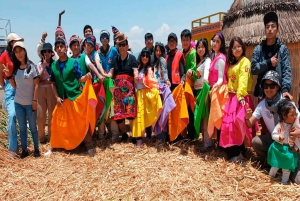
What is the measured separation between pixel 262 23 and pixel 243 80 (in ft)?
14.2

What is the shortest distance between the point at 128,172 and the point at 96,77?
81.1 inches

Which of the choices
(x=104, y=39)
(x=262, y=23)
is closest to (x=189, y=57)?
(x=104, y=39)

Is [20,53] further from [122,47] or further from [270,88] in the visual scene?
[270,88]

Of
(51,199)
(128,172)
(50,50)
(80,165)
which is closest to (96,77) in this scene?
(50,50)

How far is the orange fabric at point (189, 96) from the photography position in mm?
4375

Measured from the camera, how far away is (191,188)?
10.4 ft

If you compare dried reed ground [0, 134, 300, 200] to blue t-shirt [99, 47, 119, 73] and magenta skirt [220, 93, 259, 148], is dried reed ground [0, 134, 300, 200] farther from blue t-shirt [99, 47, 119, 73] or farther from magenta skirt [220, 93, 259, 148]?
blue t-shirt [99, 47, 119, 73]

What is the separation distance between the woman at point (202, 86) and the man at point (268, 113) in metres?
0.80

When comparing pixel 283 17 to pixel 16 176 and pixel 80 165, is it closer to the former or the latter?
pixel 80 165

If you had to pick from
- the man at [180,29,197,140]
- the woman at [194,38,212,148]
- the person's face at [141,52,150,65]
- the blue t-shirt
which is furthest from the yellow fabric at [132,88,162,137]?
the blue t-shirt

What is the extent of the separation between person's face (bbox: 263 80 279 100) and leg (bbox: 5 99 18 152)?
13.4ft

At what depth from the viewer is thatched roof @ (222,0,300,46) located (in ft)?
22.0

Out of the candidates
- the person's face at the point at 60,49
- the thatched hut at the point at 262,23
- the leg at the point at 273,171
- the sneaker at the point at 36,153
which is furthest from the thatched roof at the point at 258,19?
the sneaker at the point at 36,153

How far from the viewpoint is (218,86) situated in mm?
3992
